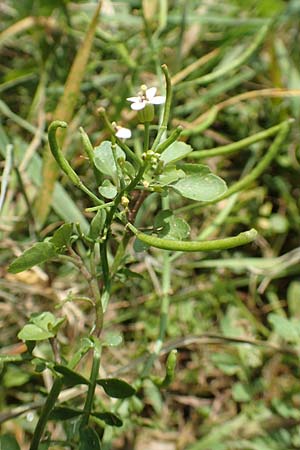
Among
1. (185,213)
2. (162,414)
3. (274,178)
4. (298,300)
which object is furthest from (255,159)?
(162,414)

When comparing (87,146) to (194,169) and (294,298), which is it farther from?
(294,298)

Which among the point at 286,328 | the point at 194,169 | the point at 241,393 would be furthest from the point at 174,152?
the point at 241,393

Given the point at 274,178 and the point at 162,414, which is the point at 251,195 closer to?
the point at 274,178

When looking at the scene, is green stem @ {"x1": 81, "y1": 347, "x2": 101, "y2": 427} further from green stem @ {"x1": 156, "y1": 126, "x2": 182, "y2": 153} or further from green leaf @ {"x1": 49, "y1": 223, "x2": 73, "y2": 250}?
green stem @ {"x1": 156, "y1": 126, "x2": 182, "y2": 153}

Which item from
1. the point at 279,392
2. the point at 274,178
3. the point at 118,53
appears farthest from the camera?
the point at 274,178

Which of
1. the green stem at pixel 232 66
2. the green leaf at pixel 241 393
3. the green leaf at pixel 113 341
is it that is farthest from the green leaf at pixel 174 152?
the green leaf at pixel 241 393

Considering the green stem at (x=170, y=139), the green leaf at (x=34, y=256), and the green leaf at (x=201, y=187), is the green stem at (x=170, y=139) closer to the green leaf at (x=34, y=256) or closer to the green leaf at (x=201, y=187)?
the green leaf at (x=201, y=187)
